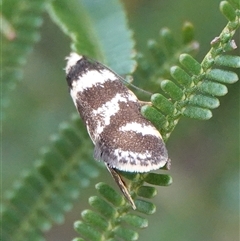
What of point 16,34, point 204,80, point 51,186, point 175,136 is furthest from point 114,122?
point 175,136

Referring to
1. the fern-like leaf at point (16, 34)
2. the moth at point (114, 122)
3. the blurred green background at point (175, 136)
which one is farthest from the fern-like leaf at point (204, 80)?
the blurred green background at point (175, 136)

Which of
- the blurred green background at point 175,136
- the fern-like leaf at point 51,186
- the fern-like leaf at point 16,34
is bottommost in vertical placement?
the fern-like leaf at point 51,186

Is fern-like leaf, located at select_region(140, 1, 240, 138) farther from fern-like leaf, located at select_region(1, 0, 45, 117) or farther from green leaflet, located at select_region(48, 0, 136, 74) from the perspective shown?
fern-like leaf, located at select_region(1, 0, 45, 117)

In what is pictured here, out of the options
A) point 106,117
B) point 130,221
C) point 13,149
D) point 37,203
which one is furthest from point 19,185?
point 13,149

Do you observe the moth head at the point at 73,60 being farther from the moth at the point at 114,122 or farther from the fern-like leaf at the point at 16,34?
the fern-like leaf at the point at 16,34

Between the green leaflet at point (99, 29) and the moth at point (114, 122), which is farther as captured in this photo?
the green leaflet at point (99, 29)

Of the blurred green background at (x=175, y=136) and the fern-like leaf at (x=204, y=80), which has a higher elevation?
the blurred green background at (x=175, y=136)

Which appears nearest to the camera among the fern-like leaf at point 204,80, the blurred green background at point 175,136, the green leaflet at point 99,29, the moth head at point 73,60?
the fern-like leaf at point 204,80
